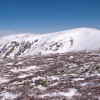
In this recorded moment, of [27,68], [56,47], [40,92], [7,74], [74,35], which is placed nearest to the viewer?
[40,92]

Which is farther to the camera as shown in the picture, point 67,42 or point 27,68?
point 67,42

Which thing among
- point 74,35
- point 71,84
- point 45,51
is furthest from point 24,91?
point 74,35

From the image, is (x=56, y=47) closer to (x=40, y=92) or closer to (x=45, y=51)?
(x=45, y=51)

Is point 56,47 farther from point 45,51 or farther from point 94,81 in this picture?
point 94,81

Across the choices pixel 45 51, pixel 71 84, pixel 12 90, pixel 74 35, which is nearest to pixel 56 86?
pixel 71 84

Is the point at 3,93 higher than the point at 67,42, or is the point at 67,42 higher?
the point at 67,42

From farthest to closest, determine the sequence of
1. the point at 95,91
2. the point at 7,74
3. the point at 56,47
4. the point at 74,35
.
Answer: the point at 74,35 < the point at 56,47 < the point at 7,74 < the point at 95,91
